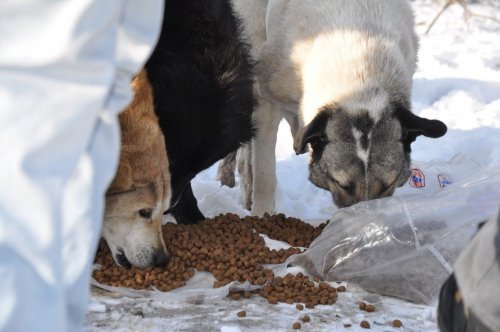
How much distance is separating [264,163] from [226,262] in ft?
5.60

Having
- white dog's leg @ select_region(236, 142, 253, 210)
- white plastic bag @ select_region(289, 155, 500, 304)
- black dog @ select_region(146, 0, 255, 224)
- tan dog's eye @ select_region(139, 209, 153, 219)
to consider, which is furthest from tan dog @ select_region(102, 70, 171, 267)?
white dog's leg @ select_region(236, 142, 253, 210)

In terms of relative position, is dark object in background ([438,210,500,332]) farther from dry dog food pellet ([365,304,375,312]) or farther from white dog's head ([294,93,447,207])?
white dog's head ([294,93,447,207])

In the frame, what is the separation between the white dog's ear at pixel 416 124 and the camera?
391 centimetres

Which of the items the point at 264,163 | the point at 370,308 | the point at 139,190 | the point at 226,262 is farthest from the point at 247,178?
the point at 370,308

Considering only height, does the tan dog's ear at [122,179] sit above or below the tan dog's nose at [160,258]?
above

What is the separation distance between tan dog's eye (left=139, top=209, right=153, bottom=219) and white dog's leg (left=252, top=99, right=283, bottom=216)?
1711mm

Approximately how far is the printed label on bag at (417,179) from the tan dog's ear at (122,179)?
238 centimetres

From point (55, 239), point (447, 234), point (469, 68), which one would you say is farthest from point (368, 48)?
point (469, 68)

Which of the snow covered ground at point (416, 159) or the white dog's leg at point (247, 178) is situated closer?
the snow covered ground at point (416, 159)

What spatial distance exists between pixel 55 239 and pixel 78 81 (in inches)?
15.1

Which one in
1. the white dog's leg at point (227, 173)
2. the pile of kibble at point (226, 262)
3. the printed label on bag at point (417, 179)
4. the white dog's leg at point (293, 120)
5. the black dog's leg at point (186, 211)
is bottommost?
the white dog's leg at point (227, 173)

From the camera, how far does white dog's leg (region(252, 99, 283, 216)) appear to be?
194 inches

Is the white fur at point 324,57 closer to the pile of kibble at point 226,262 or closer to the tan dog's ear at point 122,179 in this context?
the pile of kibble at point 226,262

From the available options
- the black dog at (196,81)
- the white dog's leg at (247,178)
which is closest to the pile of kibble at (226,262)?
the black dog at (196,81)
